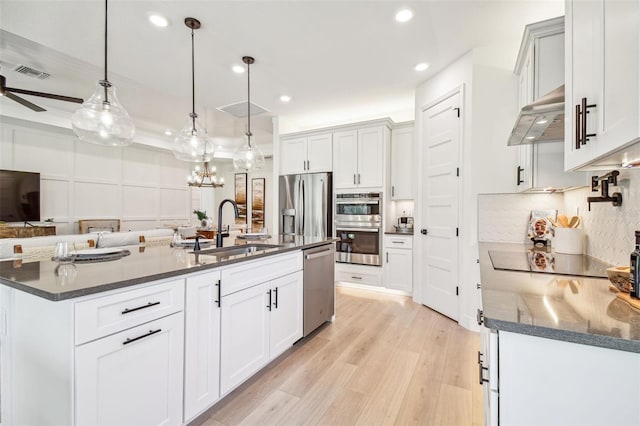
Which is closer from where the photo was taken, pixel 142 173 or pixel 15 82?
pixel 15 82

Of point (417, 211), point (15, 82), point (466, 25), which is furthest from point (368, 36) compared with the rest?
point (15, 82)

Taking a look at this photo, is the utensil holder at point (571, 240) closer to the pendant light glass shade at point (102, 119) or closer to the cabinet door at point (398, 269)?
the cabinet door at point (398, 269)

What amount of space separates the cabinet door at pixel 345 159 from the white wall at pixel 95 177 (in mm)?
5041

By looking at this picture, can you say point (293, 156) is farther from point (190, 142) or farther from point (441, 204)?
point (441, 204)

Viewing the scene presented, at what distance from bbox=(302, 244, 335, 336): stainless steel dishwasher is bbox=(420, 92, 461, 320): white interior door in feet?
4.39

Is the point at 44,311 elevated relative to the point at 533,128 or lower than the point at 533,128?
lower

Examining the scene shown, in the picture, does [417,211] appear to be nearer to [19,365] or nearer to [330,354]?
[330,354]

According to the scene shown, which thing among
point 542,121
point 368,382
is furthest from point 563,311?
point 368,382

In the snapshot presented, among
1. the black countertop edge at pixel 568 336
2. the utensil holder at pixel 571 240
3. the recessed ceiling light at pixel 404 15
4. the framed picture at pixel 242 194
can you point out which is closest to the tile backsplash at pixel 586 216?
the utensil holder at pixel 571 240

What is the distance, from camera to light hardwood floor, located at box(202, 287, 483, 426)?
5.49 feet

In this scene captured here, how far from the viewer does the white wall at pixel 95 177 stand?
533cm

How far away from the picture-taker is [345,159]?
4.50 meters

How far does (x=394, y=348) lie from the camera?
8.23 feet

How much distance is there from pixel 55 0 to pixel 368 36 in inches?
104
